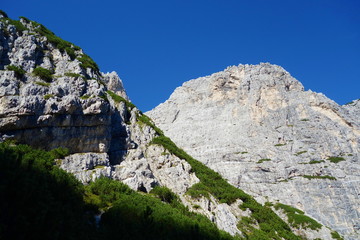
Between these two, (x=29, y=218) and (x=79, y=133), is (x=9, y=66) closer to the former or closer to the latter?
(x=79, y=133)

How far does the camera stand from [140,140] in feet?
180

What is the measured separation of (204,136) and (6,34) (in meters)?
84.6

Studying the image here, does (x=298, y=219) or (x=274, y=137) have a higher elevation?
(x=274, y=137)

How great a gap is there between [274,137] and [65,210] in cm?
9952

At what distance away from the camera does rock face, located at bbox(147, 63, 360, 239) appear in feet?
273

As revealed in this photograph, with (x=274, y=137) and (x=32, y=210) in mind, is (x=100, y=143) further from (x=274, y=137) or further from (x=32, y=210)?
(x=274, y=137)

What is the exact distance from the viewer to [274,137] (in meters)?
108

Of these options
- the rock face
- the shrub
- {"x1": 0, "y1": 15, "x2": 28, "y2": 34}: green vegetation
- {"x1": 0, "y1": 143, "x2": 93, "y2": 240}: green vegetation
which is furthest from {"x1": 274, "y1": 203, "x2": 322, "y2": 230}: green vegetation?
{"x1": 0, "y1": 15, "x2": 28, "y2": 34}: green vegetation

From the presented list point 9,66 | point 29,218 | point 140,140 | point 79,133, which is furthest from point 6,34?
point 29,218

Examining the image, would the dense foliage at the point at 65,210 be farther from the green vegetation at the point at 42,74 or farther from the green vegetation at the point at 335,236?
the green vegetation at the point at 335,236

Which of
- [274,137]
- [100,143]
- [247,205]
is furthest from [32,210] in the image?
[274,137]

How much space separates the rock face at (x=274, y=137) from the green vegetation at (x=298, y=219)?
6.45m

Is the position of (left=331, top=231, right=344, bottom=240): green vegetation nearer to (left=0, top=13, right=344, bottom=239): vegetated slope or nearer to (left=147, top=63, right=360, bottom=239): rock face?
(left=147, top=63, right=360, bottom=239): rock face

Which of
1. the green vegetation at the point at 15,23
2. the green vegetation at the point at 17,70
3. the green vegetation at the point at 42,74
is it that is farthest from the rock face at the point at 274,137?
the green vegetation at the point at 15,23
